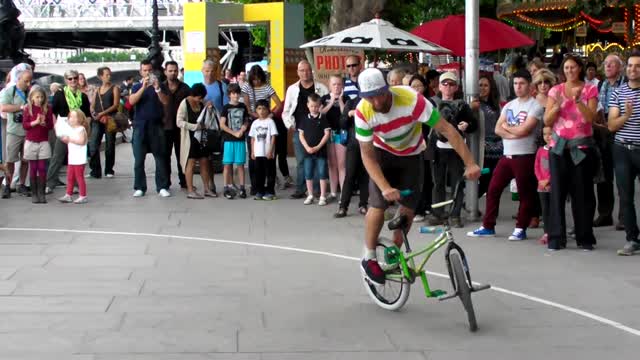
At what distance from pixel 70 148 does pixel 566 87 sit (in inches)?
275

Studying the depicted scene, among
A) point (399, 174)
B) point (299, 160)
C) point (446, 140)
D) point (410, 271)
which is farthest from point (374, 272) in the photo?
point (299, 160)

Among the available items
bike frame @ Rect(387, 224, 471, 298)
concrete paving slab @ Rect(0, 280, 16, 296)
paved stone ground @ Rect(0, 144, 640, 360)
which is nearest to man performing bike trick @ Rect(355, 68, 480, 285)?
bike frame @ Rect(387, 224, 471, 298)

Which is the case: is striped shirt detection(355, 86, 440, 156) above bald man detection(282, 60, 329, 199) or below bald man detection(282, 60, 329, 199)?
below

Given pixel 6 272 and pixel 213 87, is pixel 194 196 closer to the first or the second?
pixel 213 87

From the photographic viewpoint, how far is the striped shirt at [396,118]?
23.7ft

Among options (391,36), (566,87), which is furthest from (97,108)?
(566,87)

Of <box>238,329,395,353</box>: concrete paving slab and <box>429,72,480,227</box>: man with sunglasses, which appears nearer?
<box>238,329,395,353</box>: concrete paving slab

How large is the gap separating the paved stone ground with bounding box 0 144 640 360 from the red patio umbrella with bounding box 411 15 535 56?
11.9 feet

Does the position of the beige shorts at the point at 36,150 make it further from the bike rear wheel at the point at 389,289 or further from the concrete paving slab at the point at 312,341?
the concrete paving slab at the point at 312,341

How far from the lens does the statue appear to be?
18.1m

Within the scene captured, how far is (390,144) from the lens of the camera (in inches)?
294

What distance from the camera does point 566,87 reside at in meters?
9.82

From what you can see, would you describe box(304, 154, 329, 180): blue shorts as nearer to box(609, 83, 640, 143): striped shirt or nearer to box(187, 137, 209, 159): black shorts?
box(187, 137, 209, 159): black shorts

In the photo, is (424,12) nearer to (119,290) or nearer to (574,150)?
(574,150)
